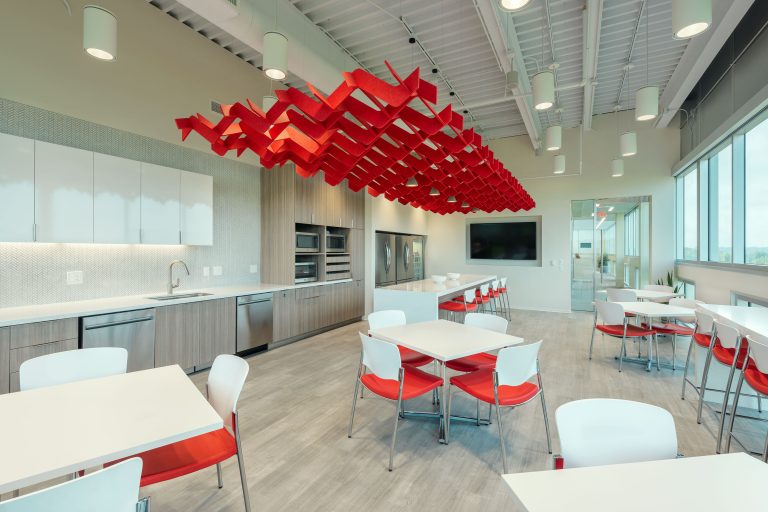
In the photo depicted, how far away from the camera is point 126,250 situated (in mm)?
4133

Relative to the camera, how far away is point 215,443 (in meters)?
1.89

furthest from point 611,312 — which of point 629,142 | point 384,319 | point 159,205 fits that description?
point 159,205

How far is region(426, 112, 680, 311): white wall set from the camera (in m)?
7.57

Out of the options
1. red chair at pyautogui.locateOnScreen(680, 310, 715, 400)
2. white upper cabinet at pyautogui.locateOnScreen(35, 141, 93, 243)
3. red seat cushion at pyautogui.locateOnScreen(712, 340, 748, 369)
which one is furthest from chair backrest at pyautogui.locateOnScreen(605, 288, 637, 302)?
white upper cabinet at pyautogui.locateOnScreen(35, 141, 93, 243)

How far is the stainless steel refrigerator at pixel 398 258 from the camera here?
782 cm

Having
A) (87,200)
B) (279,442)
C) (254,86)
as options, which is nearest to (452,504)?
(279,442)

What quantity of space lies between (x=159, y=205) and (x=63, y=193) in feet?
2.87

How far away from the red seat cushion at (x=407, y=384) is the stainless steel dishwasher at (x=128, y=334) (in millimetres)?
2390

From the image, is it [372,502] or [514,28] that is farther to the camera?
[514,28]

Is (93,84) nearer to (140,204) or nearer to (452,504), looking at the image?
(140,204)

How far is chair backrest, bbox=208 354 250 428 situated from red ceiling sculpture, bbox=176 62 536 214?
62.7 inches

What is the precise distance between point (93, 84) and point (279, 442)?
396cm

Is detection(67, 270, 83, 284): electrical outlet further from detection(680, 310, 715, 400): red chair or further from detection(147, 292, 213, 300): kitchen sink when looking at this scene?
detection(680, 310, 715, 400): red chair

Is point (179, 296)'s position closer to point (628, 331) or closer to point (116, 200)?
point (116, 200)
